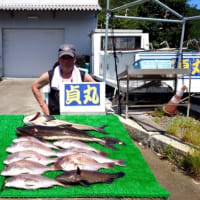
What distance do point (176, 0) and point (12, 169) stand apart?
27.2 meters

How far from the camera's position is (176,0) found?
25969 mm

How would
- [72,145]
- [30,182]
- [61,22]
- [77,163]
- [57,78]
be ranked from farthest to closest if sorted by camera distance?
[61,22] → [57,78] → [72,145] → [77,163] → [30,182]

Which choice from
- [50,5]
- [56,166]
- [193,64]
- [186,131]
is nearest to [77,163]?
[56,166]

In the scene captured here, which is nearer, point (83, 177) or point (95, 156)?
point (83, 177)

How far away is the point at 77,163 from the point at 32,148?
553mm

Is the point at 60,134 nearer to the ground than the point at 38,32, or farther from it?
nearer to the ground

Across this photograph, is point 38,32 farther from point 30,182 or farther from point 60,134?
point 30,182

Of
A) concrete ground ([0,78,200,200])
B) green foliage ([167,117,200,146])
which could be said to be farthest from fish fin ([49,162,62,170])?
green foliage ([167,117,200,146])

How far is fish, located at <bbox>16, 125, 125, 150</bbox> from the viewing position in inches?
117

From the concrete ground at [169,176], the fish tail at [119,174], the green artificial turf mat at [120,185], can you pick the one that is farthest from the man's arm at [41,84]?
the fish tail at [119,174]

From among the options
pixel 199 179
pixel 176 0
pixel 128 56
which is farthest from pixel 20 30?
pixel 176 0

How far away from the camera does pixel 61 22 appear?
590 inches

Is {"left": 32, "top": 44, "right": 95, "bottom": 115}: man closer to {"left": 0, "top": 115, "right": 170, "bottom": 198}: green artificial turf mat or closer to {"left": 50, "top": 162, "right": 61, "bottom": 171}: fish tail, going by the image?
{"left": 0, "top": 115, "right": 170, "bottom": 198}: green artificial turf mat

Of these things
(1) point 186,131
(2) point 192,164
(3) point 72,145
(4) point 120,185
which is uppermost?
(3) point 72,145
